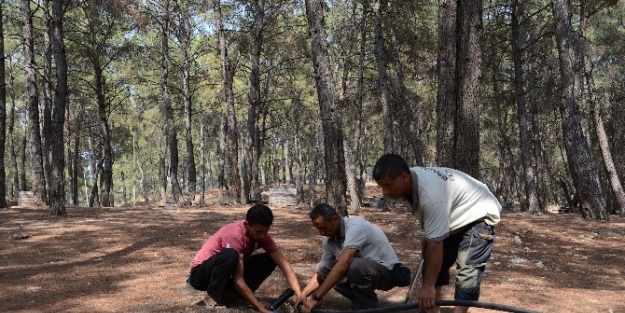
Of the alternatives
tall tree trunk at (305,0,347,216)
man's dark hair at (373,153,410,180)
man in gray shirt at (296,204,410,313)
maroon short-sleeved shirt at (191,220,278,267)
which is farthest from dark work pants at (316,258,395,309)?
tall tree trunk at (305,0,347,216)

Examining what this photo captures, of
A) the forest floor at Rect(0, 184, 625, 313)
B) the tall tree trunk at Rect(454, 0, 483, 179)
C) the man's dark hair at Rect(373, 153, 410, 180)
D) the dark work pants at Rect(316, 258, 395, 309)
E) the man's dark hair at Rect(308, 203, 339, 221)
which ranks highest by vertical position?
the tall tree trunk at Rect(454, 0, 483, 179)

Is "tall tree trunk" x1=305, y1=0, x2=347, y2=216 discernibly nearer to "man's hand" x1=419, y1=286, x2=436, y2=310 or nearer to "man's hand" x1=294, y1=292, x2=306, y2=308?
"man's hand" x1=294, y1=292, x2=306, y2=308

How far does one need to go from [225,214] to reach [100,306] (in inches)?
325

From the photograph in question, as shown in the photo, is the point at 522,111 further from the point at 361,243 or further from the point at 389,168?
the point at 389,168

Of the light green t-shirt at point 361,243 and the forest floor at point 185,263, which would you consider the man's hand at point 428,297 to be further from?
the forest floor at point 185,263

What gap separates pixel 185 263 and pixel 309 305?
334 cm

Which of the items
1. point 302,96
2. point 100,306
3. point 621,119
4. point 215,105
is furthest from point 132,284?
point 621,119

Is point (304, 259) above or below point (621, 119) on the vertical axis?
below

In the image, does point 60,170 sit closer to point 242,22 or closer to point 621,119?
point 242,22

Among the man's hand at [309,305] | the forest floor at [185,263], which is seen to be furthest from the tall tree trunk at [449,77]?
the man's hand at [309,305]

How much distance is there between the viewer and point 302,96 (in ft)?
87.4

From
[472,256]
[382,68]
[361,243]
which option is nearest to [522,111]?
[382,68]

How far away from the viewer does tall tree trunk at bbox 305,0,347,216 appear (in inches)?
332

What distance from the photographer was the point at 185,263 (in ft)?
21.9
